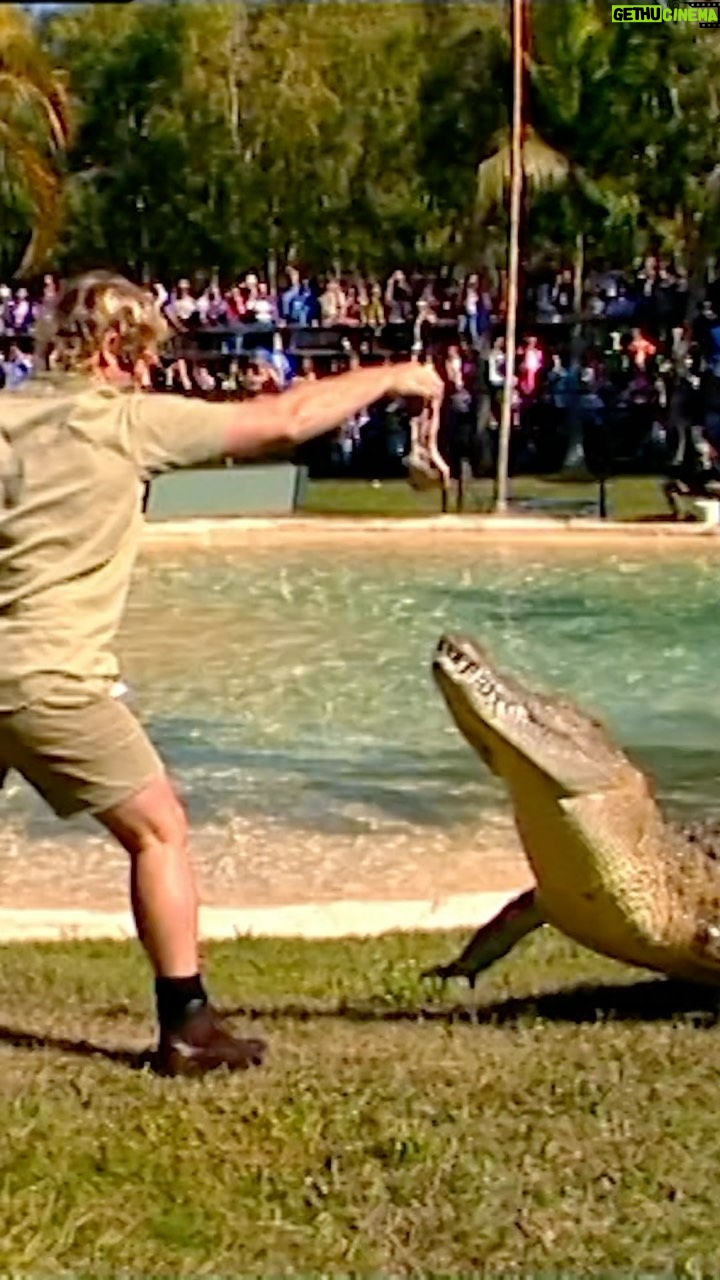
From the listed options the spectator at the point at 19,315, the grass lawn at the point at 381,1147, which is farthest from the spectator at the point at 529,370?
the grass lawn at the point at 381,1147

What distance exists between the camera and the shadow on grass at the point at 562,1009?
5355 millimetres

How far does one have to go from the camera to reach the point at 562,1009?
5.51m

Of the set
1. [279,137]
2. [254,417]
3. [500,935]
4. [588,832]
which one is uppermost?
[254,417]

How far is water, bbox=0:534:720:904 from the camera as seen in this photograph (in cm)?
895

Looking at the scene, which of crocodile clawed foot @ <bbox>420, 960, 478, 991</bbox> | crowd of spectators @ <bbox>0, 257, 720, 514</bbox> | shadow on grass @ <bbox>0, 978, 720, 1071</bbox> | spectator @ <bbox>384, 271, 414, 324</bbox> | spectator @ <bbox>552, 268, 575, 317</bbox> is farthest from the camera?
spectator @ <bbox>552, 268, 575, 317</bbox>

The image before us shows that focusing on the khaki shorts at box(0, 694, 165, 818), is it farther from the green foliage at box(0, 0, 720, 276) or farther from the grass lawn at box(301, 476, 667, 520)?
the green foliage at box(0, 0, 720, 276)

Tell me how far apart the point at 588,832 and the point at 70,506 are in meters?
1.36

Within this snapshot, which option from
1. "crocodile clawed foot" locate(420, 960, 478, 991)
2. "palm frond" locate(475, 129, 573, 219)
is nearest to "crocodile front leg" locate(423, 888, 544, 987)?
"crocodile clawed foot" locate(420, 960, 478, 991)

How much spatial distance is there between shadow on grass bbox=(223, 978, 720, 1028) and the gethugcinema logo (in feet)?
78.0

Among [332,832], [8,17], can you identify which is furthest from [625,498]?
[332,832]

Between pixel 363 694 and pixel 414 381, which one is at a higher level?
pixel 414 381

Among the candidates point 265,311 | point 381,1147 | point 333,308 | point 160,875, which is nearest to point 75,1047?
point 160,875

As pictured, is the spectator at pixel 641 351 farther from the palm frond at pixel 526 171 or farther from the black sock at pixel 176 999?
the black sock at pixel 176 999

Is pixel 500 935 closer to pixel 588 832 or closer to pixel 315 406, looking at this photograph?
pixel 588 832
